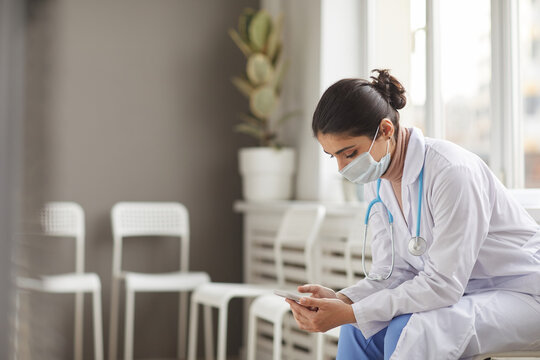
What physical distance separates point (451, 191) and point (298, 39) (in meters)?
2.49

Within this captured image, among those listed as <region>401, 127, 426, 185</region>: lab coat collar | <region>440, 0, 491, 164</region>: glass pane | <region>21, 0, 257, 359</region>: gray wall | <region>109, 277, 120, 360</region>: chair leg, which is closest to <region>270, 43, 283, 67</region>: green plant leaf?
<region>21, 0, 257, 359</region>: gray wall

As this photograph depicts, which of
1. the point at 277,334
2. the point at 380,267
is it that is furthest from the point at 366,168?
the point at 277,334

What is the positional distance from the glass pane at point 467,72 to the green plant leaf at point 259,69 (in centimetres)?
108

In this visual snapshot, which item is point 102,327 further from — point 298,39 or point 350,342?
point 350,342

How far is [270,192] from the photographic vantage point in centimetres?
369

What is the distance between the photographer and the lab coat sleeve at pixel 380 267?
1695 mm

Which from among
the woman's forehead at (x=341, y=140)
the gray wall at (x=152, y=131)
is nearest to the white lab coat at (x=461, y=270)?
the woman's forehead at (x=341, y=140)

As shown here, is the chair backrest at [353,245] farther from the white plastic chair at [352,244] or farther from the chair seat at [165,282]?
the chair seat at [165,282]

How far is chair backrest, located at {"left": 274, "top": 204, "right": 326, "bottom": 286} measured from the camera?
3062mm

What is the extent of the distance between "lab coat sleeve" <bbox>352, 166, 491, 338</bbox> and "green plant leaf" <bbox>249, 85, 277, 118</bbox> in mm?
2183

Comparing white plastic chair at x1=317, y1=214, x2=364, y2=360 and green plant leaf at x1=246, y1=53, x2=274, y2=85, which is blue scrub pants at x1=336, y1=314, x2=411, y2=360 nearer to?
white plastic chair at x1=317, y1=214, x2=364, y2=360

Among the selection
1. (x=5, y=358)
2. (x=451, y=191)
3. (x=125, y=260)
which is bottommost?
(x=125, y=260)

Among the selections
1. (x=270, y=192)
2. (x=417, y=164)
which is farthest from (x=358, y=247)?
(x=417, y=164)

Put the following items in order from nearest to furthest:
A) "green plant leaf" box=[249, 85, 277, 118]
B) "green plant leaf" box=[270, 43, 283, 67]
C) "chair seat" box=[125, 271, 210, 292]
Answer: "chair seat" box=[125, 271, 210, 292]
"green plant leaf" box=[249, 85, 277, 118]
"green plant leaf" box=[270, 43, 283, 67]
